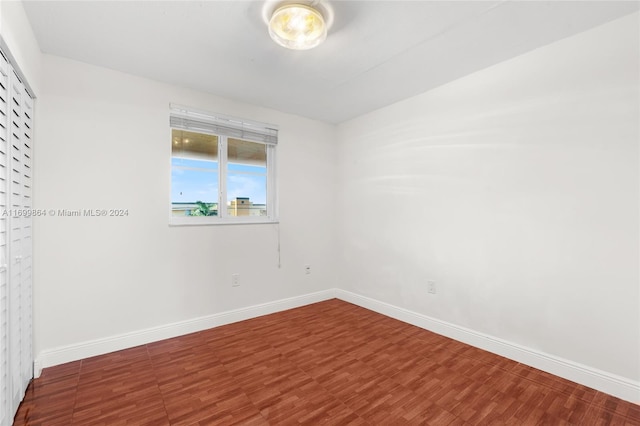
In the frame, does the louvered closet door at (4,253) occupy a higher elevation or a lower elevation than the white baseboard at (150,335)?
higher

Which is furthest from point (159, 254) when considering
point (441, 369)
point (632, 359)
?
point (632, 359)

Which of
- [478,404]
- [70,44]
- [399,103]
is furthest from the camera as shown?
[399,103]

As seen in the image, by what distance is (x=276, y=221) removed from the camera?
11.6 ft

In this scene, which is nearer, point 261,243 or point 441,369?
point 441,369

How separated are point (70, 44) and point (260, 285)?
274 cm

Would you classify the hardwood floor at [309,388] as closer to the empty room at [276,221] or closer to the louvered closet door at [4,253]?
the empty room at [276,221]

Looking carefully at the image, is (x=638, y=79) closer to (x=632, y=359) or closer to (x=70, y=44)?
(x=632, y=359)

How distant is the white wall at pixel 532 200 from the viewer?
189 cm

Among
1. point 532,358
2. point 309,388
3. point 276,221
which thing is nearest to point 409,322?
point 532,358

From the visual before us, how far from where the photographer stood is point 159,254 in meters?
2.73

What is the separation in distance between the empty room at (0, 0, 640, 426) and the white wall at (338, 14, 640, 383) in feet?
0.05

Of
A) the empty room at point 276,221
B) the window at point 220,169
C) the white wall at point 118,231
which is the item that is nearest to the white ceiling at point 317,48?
the empty room at point 276,221

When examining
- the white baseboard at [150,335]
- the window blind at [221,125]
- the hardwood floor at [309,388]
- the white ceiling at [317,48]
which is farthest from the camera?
the window blind at [221,125]

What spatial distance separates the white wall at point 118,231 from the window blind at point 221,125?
0.08 m
